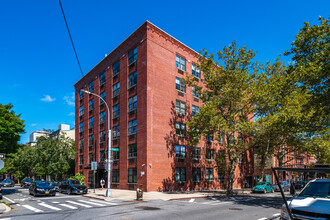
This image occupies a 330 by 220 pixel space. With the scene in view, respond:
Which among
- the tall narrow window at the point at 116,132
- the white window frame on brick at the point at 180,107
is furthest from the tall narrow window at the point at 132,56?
the tall narrow window at the point at 116,132

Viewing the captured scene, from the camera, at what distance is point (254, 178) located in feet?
160

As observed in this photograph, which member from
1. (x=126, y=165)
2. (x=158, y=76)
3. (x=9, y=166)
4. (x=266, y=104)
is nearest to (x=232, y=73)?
(x=266, y=104)

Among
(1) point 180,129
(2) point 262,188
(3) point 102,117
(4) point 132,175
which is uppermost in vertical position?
(3) point 102,117

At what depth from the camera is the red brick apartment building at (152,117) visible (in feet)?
96.7

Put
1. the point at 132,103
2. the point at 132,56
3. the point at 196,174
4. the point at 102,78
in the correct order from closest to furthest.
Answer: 1. the point at 132,103
2. the point at 132,56
3. the point at 196,174
4. the point at 102,78

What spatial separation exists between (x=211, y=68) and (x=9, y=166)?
74478mm

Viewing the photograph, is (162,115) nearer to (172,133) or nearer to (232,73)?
(172,133)

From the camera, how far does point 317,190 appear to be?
7.11 m

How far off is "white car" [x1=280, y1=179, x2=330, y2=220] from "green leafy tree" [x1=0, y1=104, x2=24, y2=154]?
98.8 ft

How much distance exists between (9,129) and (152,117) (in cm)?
1667

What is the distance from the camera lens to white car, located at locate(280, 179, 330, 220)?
5759mm

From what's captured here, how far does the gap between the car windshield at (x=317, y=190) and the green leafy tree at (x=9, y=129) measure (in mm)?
30090

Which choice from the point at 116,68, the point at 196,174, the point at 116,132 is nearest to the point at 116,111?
the point at 116,132

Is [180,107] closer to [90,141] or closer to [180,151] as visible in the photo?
[180,151]
